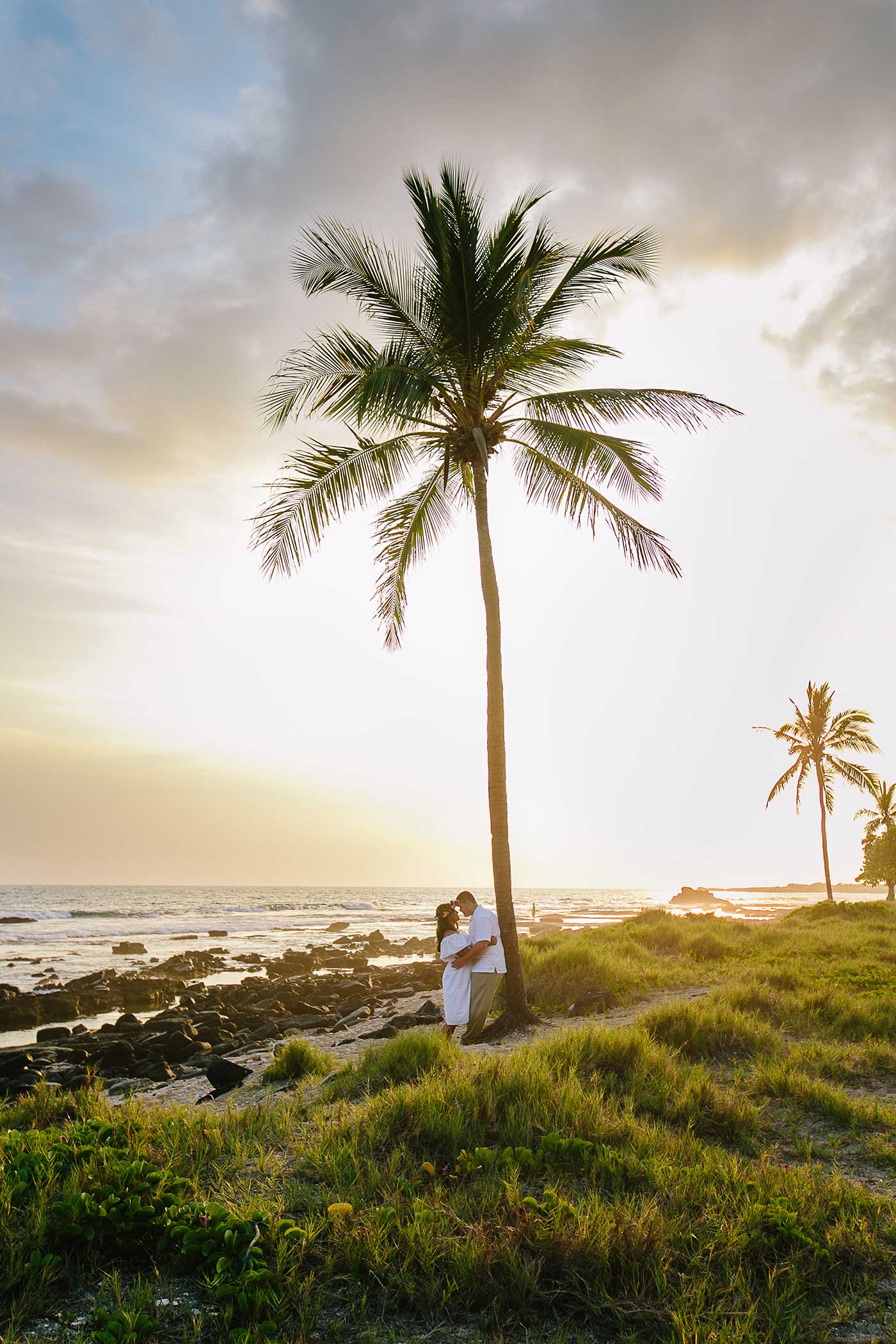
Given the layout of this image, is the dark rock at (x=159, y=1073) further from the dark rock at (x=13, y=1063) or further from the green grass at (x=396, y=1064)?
the green grass at (x=396, y=1064)

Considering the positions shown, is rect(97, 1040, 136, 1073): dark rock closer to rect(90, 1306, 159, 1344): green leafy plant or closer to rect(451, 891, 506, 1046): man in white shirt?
rect(451, 891, 506, 1046): man in white shirt

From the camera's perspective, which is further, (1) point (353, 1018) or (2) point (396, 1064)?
(1) point (353, 1018)

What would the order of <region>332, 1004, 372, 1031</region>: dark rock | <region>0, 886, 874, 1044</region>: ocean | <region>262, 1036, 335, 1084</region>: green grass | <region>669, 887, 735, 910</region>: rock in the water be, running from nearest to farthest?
<region>262, 1036, 335, 1084</region>: green grass → <region>332, 1004, 372, 1031</region>: dark rock → <region>0, 886, 874, 1044</region>: ocean → <region>669, 887, 735, 910</region>: rock in the water

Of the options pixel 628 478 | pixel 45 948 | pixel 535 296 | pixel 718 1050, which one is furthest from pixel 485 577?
pixel 45 948

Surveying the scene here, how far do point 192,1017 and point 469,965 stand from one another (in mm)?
9595

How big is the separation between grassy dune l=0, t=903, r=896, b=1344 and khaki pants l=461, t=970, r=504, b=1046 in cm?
287

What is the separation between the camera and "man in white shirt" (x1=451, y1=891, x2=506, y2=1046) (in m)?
9.55

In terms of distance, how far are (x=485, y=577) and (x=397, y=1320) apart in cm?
949

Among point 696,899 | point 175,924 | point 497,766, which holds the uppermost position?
point 497,766

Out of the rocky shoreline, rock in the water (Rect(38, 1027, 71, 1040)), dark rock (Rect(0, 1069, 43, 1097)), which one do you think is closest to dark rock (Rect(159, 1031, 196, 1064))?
the rocky shoreline

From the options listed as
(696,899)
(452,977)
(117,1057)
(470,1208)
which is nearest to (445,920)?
(452,977)

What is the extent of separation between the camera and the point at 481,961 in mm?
9734

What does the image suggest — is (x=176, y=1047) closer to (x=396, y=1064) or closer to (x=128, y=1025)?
(x=128, y=1025)

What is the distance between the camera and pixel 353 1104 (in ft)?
19.4
